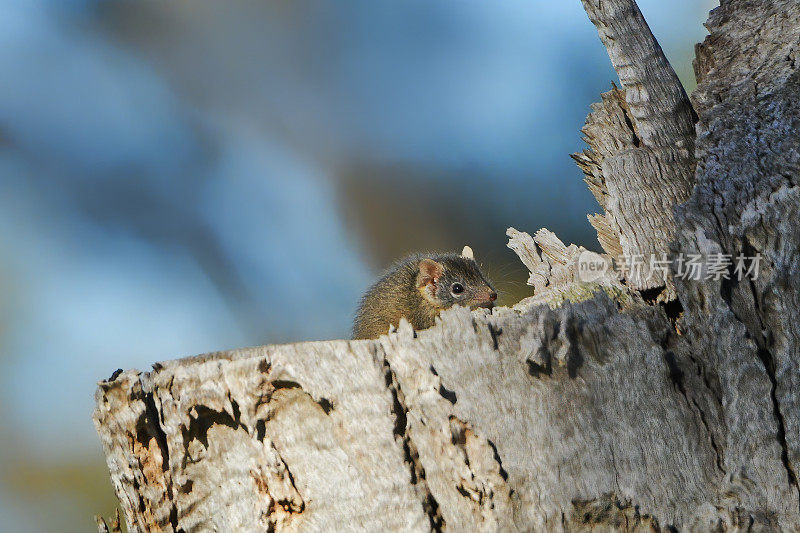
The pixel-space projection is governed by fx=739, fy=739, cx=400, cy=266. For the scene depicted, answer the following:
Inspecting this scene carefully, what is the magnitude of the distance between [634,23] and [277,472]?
2.29 metres

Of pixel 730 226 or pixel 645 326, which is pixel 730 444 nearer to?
pixel 645 326

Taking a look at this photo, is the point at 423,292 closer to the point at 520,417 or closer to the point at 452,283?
the point at 452,283

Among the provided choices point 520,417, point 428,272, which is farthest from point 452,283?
point 520,417

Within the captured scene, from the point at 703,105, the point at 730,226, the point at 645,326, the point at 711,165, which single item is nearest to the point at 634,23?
the point at 703,105

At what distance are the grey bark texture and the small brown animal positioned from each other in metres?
2.35

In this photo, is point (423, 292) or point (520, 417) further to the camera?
point (423, 292)

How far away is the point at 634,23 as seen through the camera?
308cm

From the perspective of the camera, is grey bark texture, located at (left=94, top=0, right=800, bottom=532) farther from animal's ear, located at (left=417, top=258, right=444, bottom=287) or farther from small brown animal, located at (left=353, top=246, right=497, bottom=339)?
animal's ear, located at (left=417, top=258, right=444, bottom=287)

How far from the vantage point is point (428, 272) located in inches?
194

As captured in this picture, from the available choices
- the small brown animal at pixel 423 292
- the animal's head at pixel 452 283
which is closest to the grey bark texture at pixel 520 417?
the small brown animal at pixel 423 292

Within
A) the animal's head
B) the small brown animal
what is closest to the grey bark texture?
the small brown animal

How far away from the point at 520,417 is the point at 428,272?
9.59 ft

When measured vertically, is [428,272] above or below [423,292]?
above

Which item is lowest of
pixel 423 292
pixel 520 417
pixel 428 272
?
pixel 520 417
